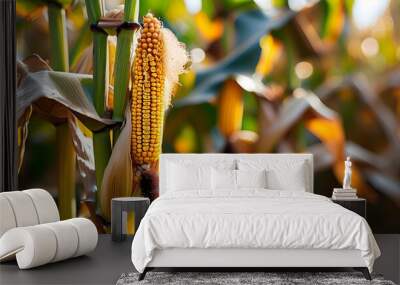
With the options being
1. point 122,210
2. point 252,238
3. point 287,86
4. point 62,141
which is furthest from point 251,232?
point 62,141

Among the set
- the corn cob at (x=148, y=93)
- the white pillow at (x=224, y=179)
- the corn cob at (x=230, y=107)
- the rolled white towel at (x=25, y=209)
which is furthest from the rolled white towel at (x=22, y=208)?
the corn cob at (x=230, y=107)

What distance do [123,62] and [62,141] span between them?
3.85 feet

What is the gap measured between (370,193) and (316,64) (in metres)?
1.63

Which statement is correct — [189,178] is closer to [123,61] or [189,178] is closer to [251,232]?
[123,61]

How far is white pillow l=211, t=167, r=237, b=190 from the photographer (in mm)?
6988

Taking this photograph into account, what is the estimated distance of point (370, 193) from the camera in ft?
25.3

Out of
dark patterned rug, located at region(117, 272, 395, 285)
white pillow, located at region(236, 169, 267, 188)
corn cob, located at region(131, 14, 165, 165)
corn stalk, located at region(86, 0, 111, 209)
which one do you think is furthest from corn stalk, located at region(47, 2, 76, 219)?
dark patterned rug, located at region(117, 272, 395, 285)

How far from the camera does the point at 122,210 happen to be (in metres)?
7.06

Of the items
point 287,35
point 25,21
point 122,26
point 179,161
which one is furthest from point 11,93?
point 287,35

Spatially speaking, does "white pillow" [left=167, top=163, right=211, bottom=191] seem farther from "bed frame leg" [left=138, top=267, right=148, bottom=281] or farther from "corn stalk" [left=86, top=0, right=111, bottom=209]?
"bed frame leg" [left=138, top=267, right=148, bottom=281]

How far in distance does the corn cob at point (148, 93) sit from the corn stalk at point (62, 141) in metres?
0.79

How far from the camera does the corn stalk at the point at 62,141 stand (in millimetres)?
7742

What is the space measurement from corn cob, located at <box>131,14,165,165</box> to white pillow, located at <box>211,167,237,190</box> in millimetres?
943

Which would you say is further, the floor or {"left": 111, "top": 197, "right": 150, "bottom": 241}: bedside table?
{"left": 111, "top": 197, "right": 150, "bottom": 241}: bedside table
